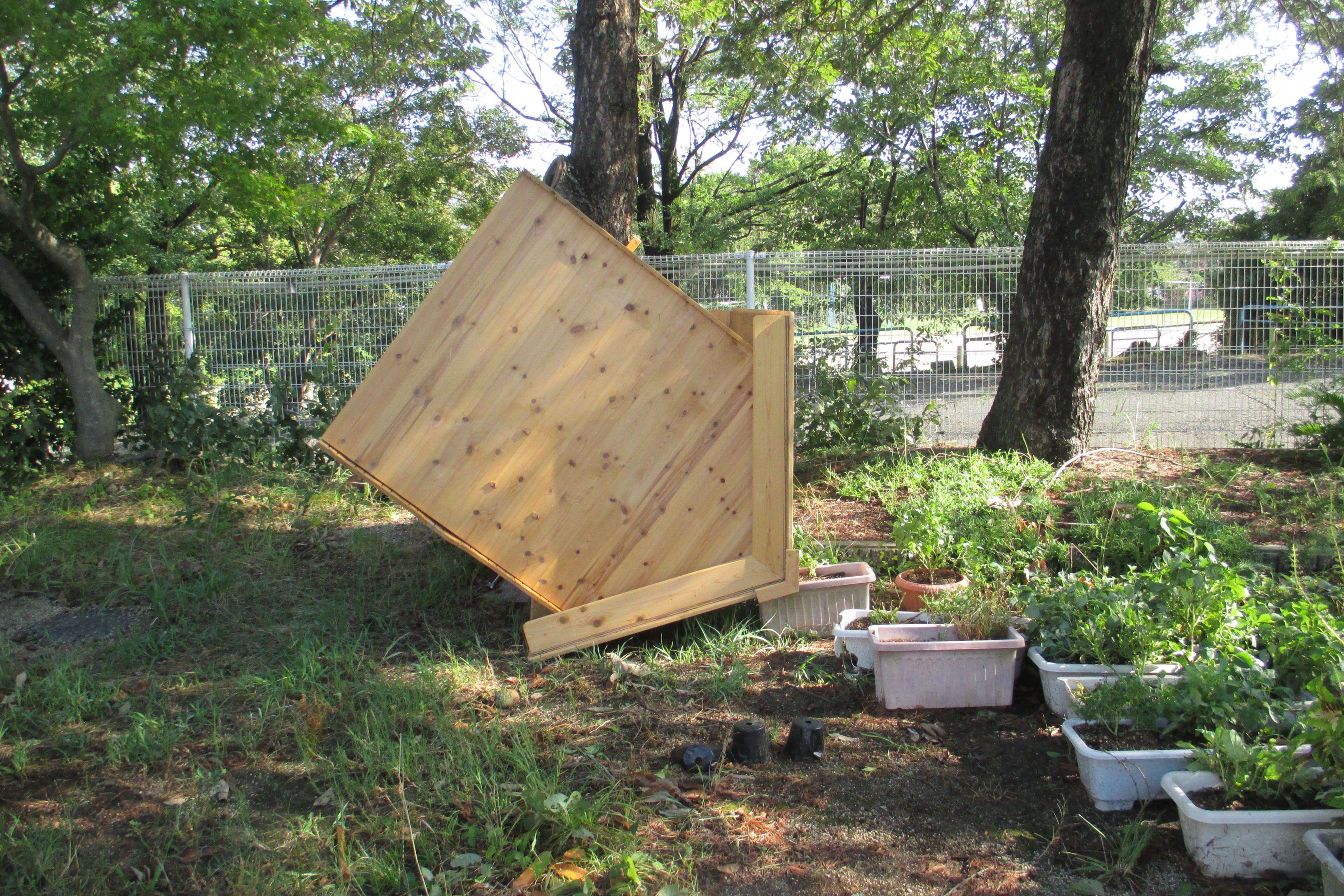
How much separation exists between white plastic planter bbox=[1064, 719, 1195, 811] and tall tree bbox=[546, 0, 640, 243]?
14.7 feet

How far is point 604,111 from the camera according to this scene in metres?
6.14

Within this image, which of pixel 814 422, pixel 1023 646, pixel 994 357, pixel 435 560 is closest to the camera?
pixel 1023 646

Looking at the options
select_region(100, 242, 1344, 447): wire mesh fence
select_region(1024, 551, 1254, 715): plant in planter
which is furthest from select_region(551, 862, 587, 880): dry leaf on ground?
select_region(100, 242, 1344, 447): wire mesh fence

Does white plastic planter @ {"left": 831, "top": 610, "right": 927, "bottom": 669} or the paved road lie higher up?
the paved road

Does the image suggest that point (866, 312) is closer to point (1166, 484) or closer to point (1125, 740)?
point (1166, 484)

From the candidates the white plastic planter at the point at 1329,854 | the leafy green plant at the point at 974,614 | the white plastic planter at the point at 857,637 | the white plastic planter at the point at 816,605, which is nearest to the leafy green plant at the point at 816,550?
the white plastic planter at the point at 816,605

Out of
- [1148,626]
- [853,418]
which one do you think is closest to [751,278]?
[853,418]

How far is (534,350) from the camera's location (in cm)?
393

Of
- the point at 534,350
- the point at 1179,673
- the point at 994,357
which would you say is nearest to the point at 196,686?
the point at 534,350

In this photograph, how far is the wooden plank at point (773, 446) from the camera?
13.6 ft

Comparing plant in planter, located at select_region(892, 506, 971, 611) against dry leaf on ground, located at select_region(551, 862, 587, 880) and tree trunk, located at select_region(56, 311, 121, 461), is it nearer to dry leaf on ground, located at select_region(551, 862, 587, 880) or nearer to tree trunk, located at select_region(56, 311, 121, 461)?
dry leaf on ground, located at select_region(551, 862, 587, 880)

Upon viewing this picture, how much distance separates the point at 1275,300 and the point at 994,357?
229 cm

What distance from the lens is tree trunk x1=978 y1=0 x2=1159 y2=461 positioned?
595 cm

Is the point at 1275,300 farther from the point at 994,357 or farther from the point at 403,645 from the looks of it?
the point at 403,645
